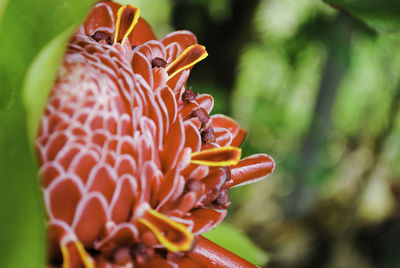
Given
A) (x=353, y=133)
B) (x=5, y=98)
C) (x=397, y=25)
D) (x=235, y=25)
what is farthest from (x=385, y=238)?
(x=5, y=98)

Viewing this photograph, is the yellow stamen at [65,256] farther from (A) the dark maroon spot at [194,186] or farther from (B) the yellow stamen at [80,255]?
(A) the dark maroon spot at [194,186]

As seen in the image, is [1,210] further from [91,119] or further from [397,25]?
[397,25]

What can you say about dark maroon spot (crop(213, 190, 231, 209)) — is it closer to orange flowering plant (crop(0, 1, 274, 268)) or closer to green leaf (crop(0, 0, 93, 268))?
orange flowering plant (crop(0, 1, 274, 268))

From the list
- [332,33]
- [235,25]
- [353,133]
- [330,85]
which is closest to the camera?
[332,33]

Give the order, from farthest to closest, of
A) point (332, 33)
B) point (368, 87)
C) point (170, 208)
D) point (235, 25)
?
point (368, 87) < point (235, 25) < point (332, 33) < point (170, 208)

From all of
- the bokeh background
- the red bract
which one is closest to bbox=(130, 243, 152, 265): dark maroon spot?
the red bract

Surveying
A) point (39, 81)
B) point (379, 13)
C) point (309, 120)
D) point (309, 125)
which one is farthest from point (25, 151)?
point (309, 120)
